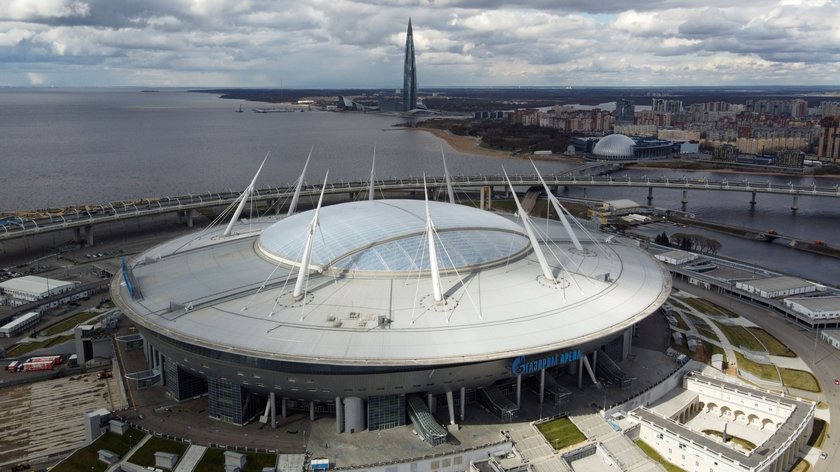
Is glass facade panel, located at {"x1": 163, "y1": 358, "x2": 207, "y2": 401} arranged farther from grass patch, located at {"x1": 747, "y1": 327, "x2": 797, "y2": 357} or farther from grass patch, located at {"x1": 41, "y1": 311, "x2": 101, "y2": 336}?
grass patch, located at {"x1": 747, "y1": 327, "x2": 797, "y2": 357}

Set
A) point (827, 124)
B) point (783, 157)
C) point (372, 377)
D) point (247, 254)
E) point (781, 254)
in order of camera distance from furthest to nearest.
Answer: point (827, 124) < point (783, 157) < point (781, 254) < point (247, 254) < point (372, 377)

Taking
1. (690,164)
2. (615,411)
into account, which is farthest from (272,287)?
(690,164)

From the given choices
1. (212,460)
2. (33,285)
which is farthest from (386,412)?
(33,285)

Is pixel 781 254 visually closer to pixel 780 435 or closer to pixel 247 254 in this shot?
pixel 780 435

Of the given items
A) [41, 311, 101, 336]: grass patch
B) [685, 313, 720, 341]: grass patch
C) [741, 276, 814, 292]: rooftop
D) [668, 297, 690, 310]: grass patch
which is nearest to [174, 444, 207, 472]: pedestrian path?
[41, 311, 101, 336]: grass patch

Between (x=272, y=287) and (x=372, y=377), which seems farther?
(x=272, y=287)

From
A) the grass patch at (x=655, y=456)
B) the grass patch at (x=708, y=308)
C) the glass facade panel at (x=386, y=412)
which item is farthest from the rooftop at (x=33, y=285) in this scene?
the grass patch at (x=708, y=308)
